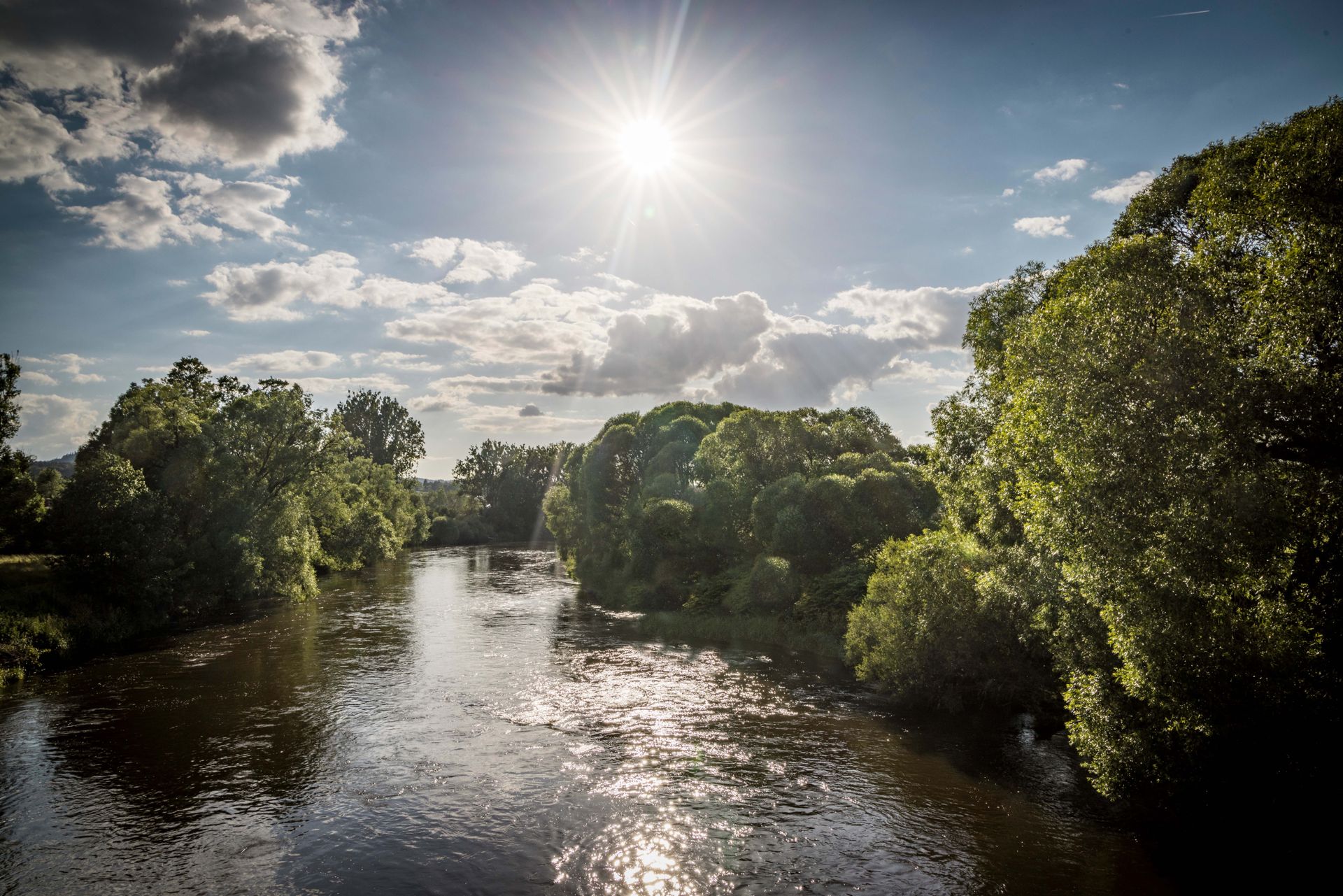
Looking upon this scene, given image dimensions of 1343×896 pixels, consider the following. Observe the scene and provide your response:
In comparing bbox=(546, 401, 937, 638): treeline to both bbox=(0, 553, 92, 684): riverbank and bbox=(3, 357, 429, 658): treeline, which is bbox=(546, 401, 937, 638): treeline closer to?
bbox=(3, 357, 429, 658): treeline

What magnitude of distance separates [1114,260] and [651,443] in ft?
180

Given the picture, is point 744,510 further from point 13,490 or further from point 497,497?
point 497,497

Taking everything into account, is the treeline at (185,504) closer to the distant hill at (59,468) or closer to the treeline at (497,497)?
the distant hill at (59,468)

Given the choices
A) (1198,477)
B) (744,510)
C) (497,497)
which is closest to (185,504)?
(744,510)

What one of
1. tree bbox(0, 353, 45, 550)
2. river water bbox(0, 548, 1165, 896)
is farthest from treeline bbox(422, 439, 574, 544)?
river water bbox(0, 548, 1165, 896)

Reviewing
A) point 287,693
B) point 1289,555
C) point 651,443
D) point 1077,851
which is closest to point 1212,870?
point 1077,851

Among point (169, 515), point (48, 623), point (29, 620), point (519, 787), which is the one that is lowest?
point (519, 787)

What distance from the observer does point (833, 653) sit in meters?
Result: 37.6

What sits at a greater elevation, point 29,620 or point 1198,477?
point 1198,477

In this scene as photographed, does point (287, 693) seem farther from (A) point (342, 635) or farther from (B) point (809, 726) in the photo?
(B) point (809, 726)

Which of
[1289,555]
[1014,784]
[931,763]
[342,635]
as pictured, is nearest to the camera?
[1289,555]

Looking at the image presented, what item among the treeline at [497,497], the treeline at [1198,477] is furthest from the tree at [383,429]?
the treeline at [1198,477]

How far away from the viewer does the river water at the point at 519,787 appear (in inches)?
636

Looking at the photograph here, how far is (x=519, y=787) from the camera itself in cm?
2077
